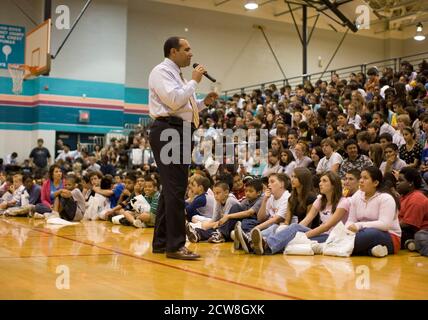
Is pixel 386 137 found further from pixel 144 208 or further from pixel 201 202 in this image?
pixel 144 208

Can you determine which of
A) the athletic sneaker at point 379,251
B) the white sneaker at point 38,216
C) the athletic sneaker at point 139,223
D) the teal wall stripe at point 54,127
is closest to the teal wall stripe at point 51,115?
the teal wall stripe at point 54,127

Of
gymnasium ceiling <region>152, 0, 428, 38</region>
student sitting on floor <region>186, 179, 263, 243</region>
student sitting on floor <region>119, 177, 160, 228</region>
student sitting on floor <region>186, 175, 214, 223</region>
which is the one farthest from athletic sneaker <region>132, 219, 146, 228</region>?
gymnasium ceiling <region>152, 0, 428, 38</region>

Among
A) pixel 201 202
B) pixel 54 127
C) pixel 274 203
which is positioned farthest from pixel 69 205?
pixel 54 127

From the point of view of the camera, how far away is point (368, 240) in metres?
4.50

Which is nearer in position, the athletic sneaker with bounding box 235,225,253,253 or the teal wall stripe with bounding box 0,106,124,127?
the athletic sneaker with bounding box 235,225,253,253

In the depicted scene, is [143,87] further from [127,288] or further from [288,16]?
[127,288]

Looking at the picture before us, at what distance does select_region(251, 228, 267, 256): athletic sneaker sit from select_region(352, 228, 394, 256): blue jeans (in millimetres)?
817

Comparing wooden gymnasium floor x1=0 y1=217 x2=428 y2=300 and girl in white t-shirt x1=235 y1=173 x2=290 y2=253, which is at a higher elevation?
girl in white t-shirt x1=235 y1=173 x2=290 y2=253

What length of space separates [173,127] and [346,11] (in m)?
14.6

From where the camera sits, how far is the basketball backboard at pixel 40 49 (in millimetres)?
11672

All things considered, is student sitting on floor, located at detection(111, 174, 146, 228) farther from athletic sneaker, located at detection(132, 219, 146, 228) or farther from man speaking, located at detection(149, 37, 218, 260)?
man speaking, located at detection(149, 37, 218, 260)

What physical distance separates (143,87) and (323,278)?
15.6 meters

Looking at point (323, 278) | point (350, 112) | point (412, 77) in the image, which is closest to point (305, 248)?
point (323, 278)

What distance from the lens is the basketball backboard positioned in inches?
460
